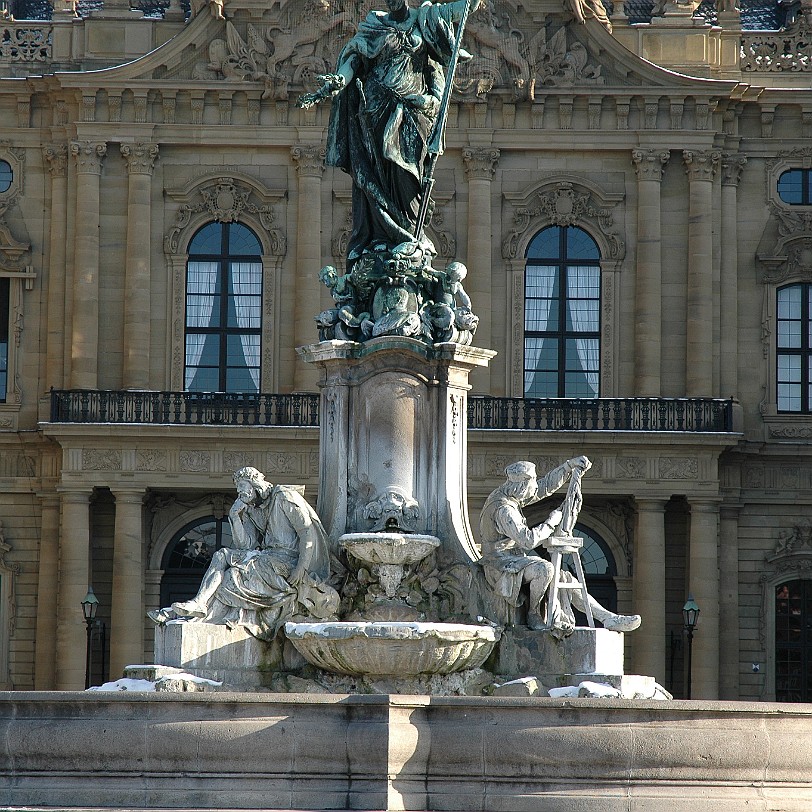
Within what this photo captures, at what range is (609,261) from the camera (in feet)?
145

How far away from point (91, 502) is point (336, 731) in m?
27.6

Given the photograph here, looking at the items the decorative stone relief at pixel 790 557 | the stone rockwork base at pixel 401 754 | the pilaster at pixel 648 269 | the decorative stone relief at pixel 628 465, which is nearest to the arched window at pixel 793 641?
the decorative stone relief at pixel 790 557

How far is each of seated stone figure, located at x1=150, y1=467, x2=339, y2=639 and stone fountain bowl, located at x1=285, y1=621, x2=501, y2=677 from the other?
0.35m

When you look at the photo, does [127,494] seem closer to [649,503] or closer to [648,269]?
[649,503]

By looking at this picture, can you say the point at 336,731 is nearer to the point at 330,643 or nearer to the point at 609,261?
the point at 330,643

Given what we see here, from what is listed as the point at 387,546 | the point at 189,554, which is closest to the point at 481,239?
the point at 189,554

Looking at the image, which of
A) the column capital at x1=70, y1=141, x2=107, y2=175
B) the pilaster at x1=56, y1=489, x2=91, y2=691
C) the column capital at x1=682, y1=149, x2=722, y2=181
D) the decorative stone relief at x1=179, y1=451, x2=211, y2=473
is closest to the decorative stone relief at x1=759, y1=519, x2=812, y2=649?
the column capital at x1=682, y1=149, x2=722, y2=181

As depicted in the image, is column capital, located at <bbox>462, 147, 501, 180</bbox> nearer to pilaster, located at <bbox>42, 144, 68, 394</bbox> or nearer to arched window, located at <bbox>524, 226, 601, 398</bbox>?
arched window, located at <bbox>524, 226, 601, 398</bbox>

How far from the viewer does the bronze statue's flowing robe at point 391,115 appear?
1988cm

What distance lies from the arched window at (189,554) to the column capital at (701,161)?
37.2 ft

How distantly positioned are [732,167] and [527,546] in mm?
26925

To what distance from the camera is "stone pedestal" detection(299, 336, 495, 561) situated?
62.8 ft

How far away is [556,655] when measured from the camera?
60.4 feet

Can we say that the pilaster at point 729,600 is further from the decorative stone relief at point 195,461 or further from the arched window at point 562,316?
the decorative stone relief at point 195,461
